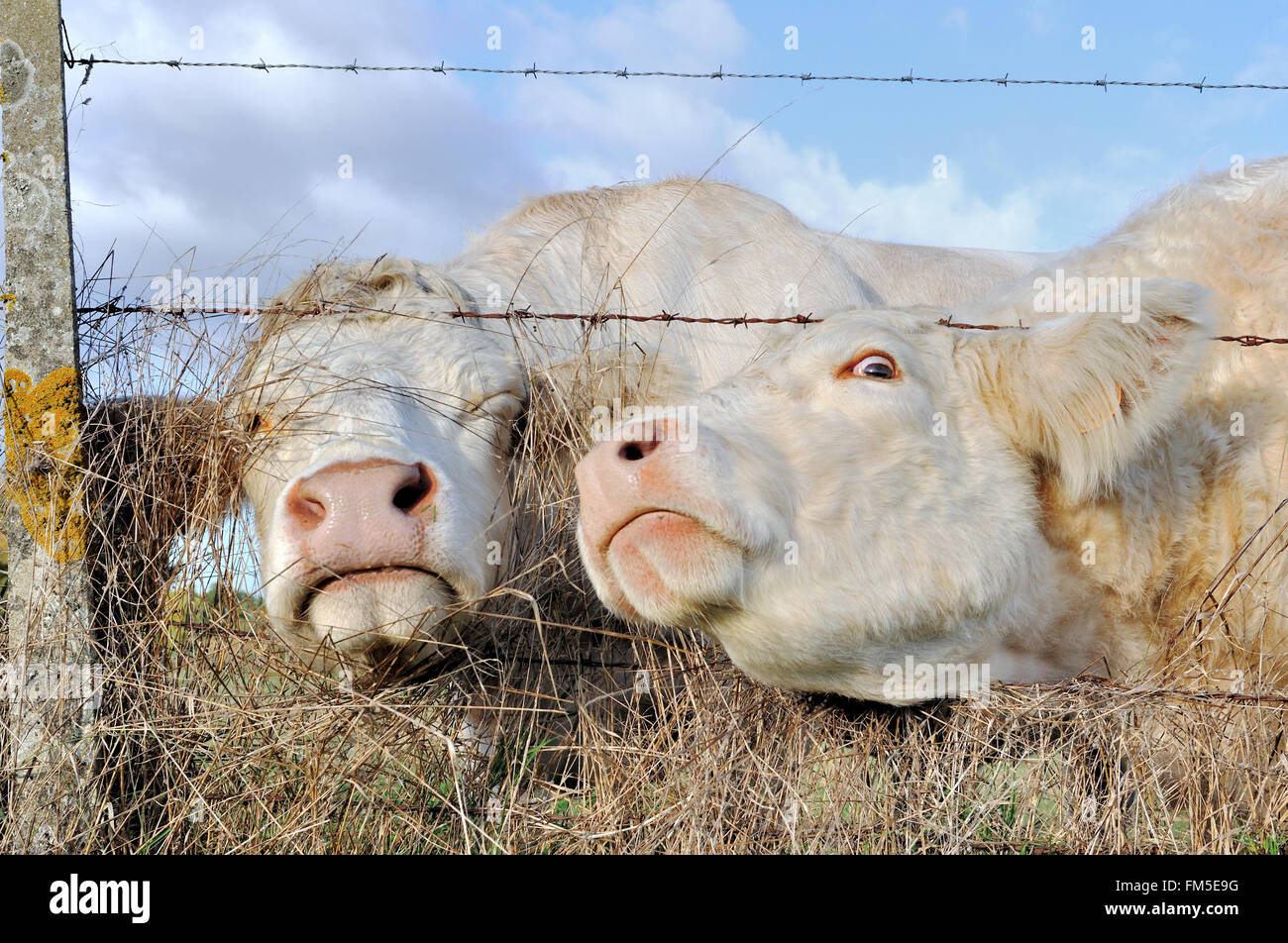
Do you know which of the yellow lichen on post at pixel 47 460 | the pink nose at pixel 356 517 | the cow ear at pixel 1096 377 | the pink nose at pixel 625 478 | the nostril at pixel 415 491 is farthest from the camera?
the yellow lichen on post at pixel 47 460

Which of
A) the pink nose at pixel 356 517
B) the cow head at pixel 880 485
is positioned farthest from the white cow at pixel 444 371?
the cow head at pixel 880 485

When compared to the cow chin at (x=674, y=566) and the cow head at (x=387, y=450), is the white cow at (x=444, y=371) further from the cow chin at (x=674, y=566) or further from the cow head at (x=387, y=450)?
the cow chin at (x=674, y=566)

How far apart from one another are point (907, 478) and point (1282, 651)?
4.68 feet

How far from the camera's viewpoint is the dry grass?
3465 mm

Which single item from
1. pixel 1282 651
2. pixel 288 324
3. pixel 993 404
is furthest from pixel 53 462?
pixel 1282 651

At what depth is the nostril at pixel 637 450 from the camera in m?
3.04

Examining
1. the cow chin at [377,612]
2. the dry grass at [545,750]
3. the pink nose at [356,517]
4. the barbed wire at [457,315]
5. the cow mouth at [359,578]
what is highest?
the barbed wire at [457,315]

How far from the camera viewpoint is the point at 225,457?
387cm

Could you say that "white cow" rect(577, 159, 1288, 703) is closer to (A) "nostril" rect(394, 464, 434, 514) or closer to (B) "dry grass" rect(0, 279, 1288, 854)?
(B) "dry grass" rect(0, 279, 1288, 854)

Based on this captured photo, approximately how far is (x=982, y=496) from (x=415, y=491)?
1687 mm

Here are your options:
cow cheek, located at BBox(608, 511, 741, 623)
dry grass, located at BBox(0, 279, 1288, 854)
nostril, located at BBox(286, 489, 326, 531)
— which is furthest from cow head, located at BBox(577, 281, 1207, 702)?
nostril, located at BBox(286, 489, 326, 531)

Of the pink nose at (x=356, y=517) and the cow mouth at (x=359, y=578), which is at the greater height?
the pink nose at (x=356, y=517)

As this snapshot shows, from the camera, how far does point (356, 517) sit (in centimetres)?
342

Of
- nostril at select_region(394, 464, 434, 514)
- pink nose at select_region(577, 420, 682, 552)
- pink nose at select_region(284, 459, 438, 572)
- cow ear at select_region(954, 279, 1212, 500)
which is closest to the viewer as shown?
pink nose at select_region(577, 420, 682, 552)
